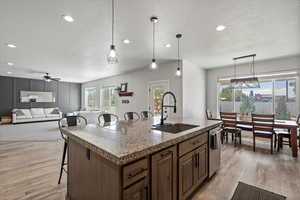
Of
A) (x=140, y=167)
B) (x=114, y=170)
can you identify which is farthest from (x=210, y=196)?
(x=114, y=170)

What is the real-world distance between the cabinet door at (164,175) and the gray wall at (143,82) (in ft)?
11.2

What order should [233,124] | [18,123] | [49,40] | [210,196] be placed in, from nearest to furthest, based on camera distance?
[210,196] → [49,40] → [233,124] → [18,123]

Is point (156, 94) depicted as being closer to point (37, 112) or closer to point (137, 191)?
point (137, 191)

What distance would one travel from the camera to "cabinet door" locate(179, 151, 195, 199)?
164cm

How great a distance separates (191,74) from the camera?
205 inches

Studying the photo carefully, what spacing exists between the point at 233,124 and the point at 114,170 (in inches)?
164

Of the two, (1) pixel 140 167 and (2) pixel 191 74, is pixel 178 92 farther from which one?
(1) pixel 140 167

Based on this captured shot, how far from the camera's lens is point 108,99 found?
8352mm

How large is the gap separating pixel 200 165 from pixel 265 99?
4652 mm

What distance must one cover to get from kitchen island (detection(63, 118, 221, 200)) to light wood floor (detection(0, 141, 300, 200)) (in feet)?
1.71

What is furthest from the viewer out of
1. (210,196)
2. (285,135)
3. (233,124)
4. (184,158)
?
(233,124)

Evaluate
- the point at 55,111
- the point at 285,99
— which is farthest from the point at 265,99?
the point at 55,111

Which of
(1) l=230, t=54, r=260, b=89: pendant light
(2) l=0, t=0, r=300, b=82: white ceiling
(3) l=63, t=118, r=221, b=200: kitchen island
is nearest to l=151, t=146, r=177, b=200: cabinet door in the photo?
(3) l=63, t=118, r=221, b=200: kitchen island

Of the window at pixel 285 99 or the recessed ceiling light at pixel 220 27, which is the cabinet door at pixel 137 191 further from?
the window at pixel 285 99
